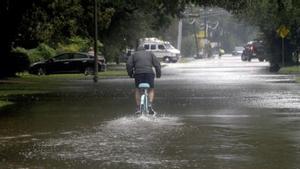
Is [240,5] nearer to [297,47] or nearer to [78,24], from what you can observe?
[78,24]

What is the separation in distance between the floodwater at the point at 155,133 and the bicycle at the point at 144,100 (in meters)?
0.34

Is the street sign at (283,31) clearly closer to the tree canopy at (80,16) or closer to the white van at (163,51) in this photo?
the tree canopy at (80,16)

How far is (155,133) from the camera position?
44.5 ft

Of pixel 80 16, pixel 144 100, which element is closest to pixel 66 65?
pixel 80 16

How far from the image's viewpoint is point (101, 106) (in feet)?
65.3

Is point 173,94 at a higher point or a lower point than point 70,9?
lower

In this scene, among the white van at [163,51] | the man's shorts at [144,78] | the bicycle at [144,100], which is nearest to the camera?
the bicycle at [144,100]

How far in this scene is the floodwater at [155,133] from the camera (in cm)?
1038

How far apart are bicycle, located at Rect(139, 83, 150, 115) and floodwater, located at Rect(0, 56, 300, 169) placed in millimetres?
339

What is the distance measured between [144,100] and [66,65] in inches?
1104

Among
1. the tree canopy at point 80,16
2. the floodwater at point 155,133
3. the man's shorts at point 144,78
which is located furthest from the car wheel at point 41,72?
the man's shorts at point 144,78

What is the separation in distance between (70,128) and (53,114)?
10.3 feet

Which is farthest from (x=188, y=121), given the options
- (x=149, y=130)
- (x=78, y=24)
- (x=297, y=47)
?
(x=297, y=47)

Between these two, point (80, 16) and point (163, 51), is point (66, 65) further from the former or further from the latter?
point (163, 51)
